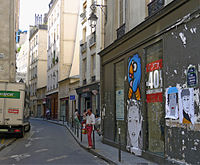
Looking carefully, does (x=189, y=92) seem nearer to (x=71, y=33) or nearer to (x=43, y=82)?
(x=71, y=33)

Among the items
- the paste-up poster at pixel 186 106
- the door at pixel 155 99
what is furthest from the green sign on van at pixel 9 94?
the paste-up poster at pixel 186 106

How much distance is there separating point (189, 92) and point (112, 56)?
21.6 feet

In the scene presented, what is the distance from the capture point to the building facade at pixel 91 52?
22.1 metres

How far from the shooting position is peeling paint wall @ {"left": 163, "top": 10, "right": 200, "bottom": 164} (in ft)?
21.6

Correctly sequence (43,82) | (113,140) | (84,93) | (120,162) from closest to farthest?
(120,162) → (113,140) → (84,93) → (43,82)

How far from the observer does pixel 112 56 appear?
1305 centimetres

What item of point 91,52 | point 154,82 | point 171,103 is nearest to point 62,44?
point 91,52

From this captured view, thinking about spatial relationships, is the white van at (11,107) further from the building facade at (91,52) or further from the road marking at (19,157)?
the road marking at (19,157)

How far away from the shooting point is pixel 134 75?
10.4 metres

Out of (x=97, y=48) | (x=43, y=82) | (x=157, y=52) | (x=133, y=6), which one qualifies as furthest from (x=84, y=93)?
(x=43, y=82)

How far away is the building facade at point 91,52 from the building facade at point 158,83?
26.8 ft

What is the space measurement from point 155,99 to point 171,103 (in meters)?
1.19

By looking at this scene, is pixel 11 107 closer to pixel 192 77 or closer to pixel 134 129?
pixel 134 129

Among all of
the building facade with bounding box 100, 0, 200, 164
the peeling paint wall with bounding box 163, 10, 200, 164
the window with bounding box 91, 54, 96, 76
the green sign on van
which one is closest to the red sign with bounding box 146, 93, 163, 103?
the building facade with bounding box 100, 0, 200, 164
